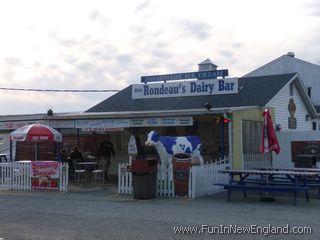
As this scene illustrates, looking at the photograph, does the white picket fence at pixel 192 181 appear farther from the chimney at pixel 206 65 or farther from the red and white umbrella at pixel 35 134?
the chimney at pixel 206 65

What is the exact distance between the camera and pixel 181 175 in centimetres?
1582

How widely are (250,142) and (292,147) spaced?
1.85 m

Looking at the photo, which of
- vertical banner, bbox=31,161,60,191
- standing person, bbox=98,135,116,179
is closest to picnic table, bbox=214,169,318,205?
vertical banner, bbox=31,161,60,191

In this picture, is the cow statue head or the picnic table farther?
the cow statue head

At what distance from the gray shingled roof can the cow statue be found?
571 centimetres

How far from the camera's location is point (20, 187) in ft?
61.5

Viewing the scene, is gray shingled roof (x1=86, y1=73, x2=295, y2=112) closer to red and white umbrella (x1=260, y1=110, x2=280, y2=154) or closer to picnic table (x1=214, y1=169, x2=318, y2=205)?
red and white umbrella (x1=260, y1=110, x2=280, y2=154)

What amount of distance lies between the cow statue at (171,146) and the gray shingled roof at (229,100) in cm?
571

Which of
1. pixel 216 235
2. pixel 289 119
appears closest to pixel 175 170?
pixel 216 235

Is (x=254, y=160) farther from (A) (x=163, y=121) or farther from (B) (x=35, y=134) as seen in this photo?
(B) (x=35, y=134)

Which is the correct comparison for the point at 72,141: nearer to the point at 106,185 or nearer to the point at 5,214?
the point at 106,185

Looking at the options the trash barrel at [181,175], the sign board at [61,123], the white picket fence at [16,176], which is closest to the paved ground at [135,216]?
the trash barrel at [181,175]

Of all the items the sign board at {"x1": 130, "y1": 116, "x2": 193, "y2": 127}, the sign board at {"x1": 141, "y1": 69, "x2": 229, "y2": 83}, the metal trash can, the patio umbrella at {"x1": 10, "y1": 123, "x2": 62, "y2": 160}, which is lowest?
the metal trash can

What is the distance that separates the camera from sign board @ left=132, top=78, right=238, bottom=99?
72.9 ft
